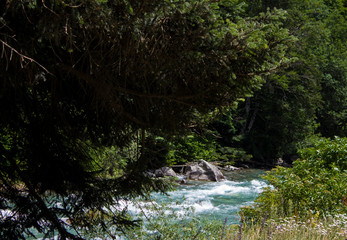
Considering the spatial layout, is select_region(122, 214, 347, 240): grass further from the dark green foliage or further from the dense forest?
the dark green foliage

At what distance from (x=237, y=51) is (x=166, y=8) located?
794 mm

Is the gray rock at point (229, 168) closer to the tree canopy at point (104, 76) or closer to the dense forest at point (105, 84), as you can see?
the dense forest at point (105, 84)

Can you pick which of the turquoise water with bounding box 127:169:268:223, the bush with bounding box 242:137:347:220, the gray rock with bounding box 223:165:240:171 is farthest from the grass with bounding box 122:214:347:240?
the gray rock with bounding box 223:165:240:171

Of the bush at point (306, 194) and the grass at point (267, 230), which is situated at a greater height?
the bush at point (306, 194)

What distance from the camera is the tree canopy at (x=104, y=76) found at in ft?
9.37

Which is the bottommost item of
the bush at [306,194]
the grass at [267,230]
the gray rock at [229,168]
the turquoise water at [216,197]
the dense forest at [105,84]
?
the gray rock at [229,168]

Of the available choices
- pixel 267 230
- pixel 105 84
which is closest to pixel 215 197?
pixel 267 230

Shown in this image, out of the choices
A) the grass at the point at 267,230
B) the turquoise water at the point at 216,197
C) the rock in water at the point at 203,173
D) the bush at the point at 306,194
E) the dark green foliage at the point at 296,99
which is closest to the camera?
the grass at the point at 267,230

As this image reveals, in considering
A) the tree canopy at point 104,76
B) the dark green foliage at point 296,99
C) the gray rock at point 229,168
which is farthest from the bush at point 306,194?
Result: the dark green foliage at point 296,99

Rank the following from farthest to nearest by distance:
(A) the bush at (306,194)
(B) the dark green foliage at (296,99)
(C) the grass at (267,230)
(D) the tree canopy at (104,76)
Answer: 1. (B) the dark green foliage at (296,99)
2. (A) the bush at (306,194)
3. (C) the grass at (267,230)
4. (D) the tree canopy at (104,76)

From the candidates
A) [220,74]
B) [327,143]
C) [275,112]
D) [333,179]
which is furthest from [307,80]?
[220,74]

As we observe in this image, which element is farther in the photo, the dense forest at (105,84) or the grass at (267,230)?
the grass at (267,230)

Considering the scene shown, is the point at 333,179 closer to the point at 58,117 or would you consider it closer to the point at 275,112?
the point at 58,117

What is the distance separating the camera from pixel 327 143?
773 cm
